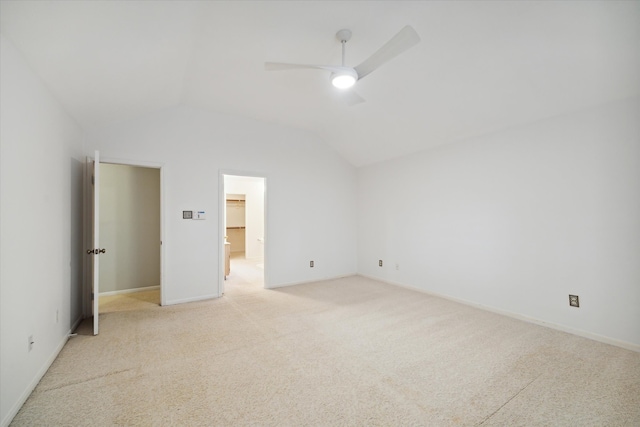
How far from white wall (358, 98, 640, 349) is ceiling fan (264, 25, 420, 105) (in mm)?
2279

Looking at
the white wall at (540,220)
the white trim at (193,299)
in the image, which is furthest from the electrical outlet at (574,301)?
the white trim at (193,299)

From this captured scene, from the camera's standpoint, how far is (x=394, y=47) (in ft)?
6.53

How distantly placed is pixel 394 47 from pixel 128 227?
4758 millimetres

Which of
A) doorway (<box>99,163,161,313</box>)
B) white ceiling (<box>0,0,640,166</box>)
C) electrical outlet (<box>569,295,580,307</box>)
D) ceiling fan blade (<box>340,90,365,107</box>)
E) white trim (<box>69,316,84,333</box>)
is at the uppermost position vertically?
white ceiling (<box>0,0,640,166</box>)

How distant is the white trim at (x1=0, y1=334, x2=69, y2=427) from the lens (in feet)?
5.45

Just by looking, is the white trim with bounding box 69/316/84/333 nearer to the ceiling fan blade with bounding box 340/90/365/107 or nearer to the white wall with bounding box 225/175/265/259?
the ceiling fan blade with bounding box 340/90/365/107

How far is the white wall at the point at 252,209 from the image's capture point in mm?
8336

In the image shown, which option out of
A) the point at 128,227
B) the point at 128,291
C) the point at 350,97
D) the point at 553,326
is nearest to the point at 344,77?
the point at 350,97

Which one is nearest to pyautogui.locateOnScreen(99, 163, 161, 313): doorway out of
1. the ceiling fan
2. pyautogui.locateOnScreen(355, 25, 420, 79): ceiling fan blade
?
the ceiling fan

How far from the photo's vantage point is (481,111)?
11.0 ft

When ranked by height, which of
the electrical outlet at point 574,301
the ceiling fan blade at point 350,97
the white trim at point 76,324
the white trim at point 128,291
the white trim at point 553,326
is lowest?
the white trim at point 553,326

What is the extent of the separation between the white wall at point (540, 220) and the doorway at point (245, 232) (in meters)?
3.07

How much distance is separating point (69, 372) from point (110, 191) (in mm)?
3071

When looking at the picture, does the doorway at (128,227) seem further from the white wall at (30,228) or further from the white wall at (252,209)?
the white wall at (252,209)
